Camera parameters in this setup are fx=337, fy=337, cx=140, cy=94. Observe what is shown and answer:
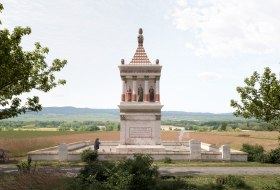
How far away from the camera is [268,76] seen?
56.3 feet

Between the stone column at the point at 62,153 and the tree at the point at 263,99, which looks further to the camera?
the stone column at the point at 62,153

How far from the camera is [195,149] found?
3136 cm

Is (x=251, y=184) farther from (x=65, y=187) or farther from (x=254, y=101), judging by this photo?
(x=65, y=187)

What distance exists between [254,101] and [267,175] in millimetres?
7784

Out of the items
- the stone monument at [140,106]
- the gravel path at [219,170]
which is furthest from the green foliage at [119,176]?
the stone monument at [140,106]

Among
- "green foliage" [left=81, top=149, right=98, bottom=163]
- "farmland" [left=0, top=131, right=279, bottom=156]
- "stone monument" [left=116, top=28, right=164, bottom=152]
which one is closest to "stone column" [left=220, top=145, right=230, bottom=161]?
"stone monument" [left=116, top=28, right=164, bottom=152]

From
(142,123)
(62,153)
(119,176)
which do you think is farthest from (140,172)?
(142,123)

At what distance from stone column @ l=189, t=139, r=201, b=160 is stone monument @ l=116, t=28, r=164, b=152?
3.29 meters

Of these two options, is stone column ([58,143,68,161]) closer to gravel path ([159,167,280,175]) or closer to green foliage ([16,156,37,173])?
green foliage ([16,156,37,173])

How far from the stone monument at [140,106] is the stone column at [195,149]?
10.8 feet

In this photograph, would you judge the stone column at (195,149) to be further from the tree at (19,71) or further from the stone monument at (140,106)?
the tree at (19,71)

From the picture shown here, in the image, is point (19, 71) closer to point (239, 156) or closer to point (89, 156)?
point (89, 156)

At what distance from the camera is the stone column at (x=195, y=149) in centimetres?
3125

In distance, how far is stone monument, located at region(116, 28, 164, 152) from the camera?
34.3 metres
